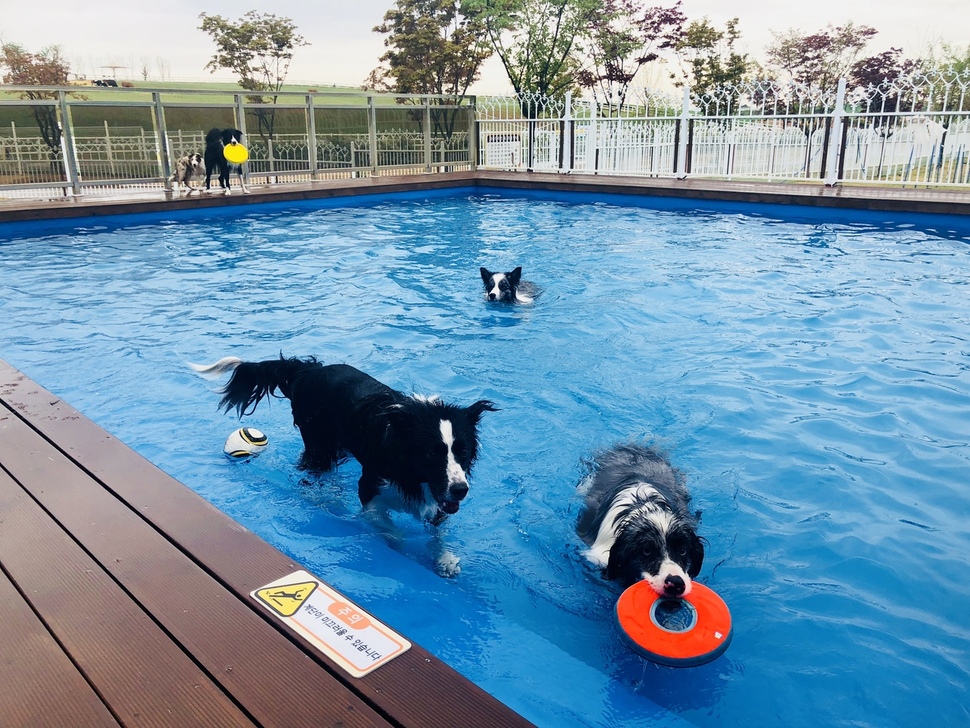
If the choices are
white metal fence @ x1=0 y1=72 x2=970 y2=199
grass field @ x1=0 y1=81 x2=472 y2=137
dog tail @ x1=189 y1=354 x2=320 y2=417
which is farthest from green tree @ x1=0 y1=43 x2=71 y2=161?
dog tail @ x1=189 y1=354 x2=320 y2=417

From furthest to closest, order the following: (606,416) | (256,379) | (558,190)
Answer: (558,190) → (606,416) → (256,379)

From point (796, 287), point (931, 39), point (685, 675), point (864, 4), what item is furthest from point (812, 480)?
point (864, 4)

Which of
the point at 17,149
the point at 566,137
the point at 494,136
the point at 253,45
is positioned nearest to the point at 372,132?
the point at 494,136

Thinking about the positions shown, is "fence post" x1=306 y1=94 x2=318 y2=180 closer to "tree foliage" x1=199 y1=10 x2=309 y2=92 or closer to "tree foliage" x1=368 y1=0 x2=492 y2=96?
"tree foliage" x1=368 y1=0 x2=492 y2=96

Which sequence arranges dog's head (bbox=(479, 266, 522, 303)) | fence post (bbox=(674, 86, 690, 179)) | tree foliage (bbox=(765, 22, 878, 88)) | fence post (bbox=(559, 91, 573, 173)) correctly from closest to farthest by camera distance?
dog's head (bbox=(479, 266, 522, 303)), fence post (bbox=(674, 86, 690, 179)), fence post (bbox=(559, 91, 573, 173)), tree foliage (bbox=(765, 22, 878, 88))

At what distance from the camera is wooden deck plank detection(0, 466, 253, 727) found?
1767 millimetres

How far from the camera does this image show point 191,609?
2.16 m

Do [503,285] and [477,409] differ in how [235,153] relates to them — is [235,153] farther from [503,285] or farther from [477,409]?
[477,409]

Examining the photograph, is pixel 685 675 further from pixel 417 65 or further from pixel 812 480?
pixel 417 65

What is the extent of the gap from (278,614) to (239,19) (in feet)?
86.9

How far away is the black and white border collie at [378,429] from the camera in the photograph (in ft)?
10.5

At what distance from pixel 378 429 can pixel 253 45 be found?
25199mm

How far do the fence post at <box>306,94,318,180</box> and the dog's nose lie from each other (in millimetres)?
16974

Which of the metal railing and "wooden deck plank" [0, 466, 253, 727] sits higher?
the metal railing
